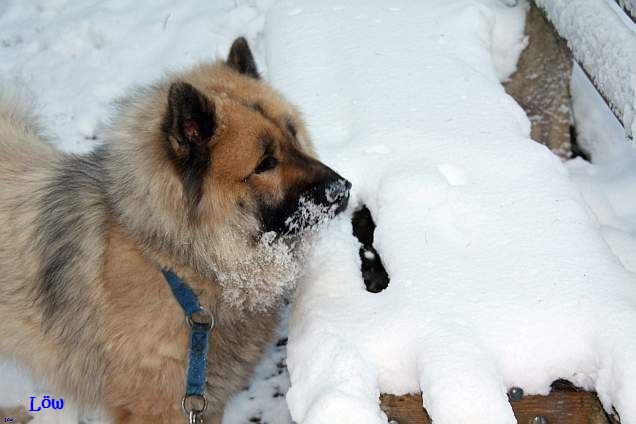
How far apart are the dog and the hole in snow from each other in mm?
401

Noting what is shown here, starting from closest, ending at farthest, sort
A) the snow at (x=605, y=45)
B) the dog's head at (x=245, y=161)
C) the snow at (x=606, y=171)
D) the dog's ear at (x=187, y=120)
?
the dog's ear at (x=187, y=120)
the dog's head at (x=245, y=161)
the snow at (x=605, y=45)
the snow at (x=606, y=171)

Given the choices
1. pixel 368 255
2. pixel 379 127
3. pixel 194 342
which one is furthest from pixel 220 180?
pixel 379 127

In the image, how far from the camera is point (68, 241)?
2283 millimetres

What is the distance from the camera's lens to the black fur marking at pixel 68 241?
7.38ft

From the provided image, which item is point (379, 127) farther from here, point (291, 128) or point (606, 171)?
point (606, 171)

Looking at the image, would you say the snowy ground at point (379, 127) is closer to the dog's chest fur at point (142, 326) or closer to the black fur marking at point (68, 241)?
the dog's chest fur at point (142, 326)

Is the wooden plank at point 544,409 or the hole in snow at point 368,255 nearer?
the wooden plank at point 544,409

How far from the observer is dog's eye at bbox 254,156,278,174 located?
6.89 feet

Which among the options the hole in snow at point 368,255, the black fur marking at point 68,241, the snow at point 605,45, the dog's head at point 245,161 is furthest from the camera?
the snow at point 605,45

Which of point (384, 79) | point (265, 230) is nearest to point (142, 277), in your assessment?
point (265, 230)

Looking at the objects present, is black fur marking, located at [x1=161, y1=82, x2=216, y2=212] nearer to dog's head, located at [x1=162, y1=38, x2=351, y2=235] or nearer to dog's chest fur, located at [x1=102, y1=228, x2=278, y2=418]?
dog's head, located at [x1=162, y1=38, x2=351, y2=235]

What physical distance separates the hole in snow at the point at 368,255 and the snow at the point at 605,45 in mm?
1207

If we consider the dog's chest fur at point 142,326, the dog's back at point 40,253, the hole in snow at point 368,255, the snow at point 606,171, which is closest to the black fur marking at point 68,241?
the dog's back at point 40,253

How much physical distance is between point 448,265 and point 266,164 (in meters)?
0.78
